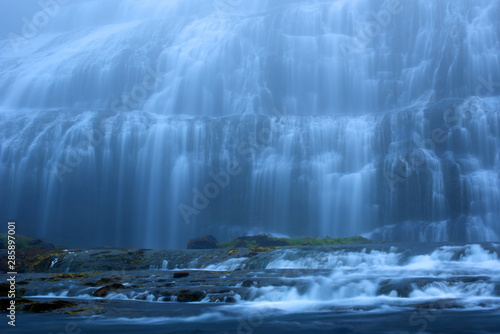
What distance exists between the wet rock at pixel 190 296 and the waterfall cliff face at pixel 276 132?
16.3 metres

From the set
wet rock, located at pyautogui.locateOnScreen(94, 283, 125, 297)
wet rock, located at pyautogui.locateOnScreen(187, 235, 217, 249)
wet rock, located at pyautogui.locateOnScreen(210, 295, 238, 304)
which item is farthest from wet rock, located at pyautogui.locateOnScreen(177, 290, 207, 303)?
wet rock, located at pyautogui.locateOnScreen(187, 235, 217, 249)


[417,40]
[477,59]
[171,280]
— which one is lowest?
[171,280]

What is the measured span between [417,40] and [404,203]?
12853mm

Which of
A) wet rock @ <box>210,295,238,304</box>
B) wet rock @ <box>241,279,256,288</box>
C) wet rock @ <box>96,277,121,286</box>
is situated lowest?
wet rock @ <box>96,277,121,286</box>

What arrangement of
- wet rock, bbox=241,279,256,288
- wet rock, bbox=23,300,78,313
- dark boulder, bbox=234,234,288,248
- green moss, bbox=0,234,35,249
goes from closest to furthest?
wet rock, bbox=23,300,78,313 → wet rock, bbox=241,279,256,288 → dark boulder, bbox=234,234,288,248 → green moss, bbox=0,234,35,249

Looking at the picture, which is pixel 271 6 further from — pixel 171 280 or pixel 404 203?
pixel 171 280

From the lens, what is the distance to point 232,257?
14883 millimetres

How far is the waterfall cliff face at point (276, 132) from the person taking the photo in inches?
984

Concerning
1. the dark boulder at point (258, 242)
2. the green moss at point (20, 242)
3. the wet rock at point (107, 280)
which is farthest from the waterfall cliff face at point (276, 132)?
the wet rock at point (107, 280)

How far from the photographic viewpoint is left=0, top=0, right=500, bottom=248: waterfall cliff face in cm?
2500

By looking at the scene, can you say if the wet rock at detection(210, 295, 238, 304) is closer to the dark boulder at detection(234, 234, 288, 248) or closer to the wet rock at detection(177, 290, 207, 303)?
the wet rock at detection(177, 290, 207, 303)

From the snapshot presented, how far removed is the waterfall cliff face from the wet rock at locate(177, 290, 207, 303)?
53.4 ft

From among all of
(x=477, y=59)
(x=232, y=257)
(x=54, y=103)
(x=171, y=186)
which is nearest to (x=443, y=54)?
(x=477, y=59)

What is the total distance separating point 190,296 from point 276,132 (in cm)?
2010
